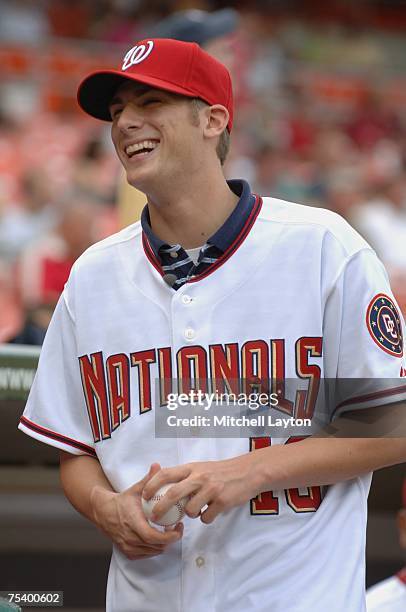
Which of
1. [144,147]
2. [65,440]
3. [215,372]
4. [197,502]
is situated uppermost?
[144,147]

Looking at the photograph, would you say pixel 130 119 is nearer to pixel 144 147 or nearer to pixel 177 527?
pixel 144 147

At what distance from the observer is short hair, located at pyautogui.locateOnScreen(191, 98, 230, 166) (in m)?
2.32

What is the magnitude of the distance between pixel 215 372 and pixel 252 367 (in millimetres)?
75

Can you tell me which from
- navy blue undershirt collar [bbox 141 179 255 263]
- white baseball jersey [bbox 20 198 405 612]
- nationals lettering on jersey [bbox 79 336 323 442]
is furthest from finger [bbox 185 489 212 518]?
navy blue undershirt collar [bbox 141 179 255 263]

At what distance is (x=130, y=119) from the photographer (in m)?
2.31

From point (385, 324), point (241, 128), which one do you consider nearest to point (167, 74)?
point (385, 324)

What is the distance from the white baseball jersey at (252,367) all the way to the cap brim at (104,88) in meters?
0.34

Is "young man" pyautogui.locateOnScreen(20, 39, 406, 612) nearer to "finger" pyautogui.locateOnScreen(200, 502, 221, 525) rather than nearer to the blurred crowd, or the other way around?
"finger" pyautogui.locateOnScreen(200, 502, 221, 525)

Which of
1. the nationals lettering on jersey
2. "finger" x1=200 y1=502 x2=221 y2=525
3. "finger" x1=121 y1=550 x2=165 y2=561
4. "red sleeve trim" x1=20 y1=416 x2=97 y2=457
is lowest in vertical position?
"finger" x1=121 y1=550 x2=165 y2=561

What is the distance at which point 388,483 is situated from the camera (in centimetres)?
335

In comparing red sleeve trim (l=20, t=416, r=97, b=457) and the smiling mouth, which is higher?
the smiling mouth

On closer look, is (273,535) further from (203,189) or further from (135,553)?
(203,189)

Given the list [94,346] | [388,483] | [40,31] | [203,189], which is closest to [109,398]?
[94,346]

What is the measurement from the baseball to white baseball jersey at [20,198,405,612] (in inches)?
5.0
